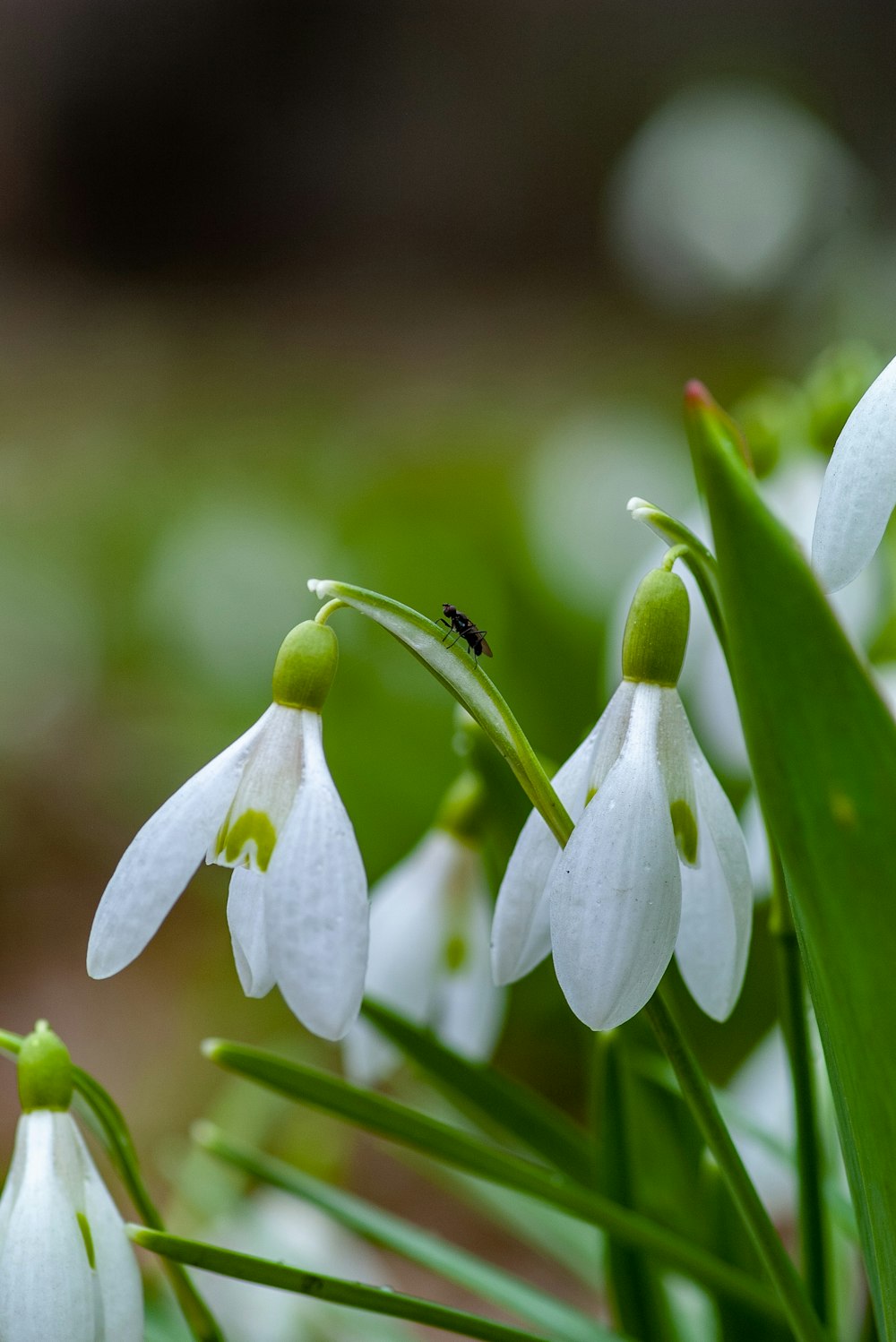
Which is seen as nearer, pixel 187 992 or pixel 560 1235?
pixel 560 1235

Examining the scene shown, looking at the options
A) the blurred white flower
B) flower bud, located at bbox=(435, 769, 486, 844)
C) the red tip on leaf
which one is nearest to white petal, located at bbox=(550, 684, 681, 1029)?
the red tip on leaf

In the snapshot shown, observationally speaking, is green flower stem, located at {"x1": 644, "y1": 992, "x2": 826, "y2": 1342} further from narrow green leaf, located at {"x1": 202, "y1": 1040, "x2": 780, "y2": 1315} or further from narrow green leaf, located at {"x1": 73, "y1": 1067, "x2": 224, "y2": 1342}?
narrow green leaf, located at {"x1": 73, "y1": 1067, "x2": 224, "y2": 1342}

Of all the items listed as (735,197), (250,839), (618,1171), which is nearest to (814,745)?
(250,839)

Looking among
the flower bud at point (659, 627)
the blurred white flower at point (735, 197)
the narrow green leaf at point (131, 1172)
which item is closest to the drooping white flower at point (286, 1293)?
the narrow green leaf at point (131, 1172)

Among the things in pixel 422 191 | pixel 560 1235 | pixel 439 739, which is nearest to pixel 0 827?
pixel 439 739

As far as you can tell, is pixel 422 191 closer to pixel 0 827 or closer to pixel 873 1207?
pixel 0 827

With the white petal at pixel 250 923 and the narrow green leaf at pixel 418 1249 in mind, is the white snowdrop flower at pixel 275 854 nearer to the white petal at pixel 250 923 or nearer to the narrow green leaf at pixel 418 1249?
the white petal at pixel 250 923
